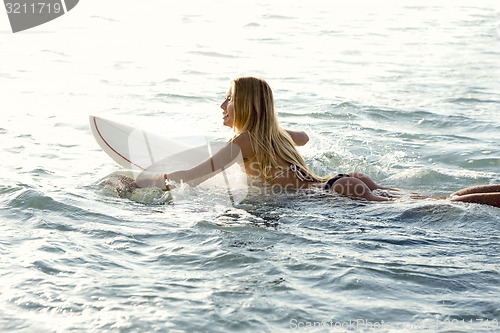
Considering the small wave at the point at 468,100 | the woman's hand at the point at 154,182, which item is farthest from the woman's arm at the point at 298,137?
the small wave at the point at 468,100

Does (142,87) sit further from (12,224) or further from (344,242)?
(344,242)

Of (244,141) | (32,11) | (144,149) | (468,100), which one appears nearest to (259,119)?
(244,141)

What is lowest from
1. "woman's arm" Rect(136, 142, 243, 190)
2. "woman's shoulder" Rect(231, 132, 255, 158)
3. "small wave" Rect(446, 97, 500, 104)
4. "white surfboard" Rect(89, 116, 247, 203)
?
"small wave" Rect(446, 97, 500, 104)

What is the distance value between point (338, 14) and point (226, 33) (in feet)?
17.6

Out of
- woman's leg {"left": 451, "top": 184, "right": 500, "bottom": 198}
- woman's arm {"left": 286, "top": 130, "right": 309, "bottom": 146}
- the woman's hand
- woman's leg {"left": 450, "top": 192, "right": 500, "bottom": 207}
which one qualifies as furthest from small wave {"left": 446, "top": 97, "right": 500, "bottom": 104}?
the woman's hand

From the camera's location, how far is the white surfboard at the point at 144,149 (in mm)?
6293

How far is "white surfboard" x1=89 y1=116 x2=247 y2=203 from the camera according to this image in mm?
6293

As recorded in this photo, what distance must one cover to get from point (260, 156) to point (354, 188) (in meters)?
0.73

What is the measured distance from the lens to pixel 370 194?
5141 mm

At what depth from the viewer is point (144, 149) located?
21.3 ft

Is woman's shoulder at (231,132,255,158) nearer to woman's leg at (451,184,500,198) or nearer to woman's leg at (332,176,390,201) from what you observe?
woman's leg at (332,176,390,201)

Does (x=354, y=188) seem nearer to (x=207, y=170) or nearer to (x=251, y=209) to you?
(x=251, y=209)

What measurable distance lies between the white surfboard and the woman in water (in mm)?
943

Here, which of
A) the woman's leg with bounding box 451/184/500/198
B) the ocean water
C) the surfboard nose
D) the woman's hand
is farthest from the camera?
the surfboard nose
